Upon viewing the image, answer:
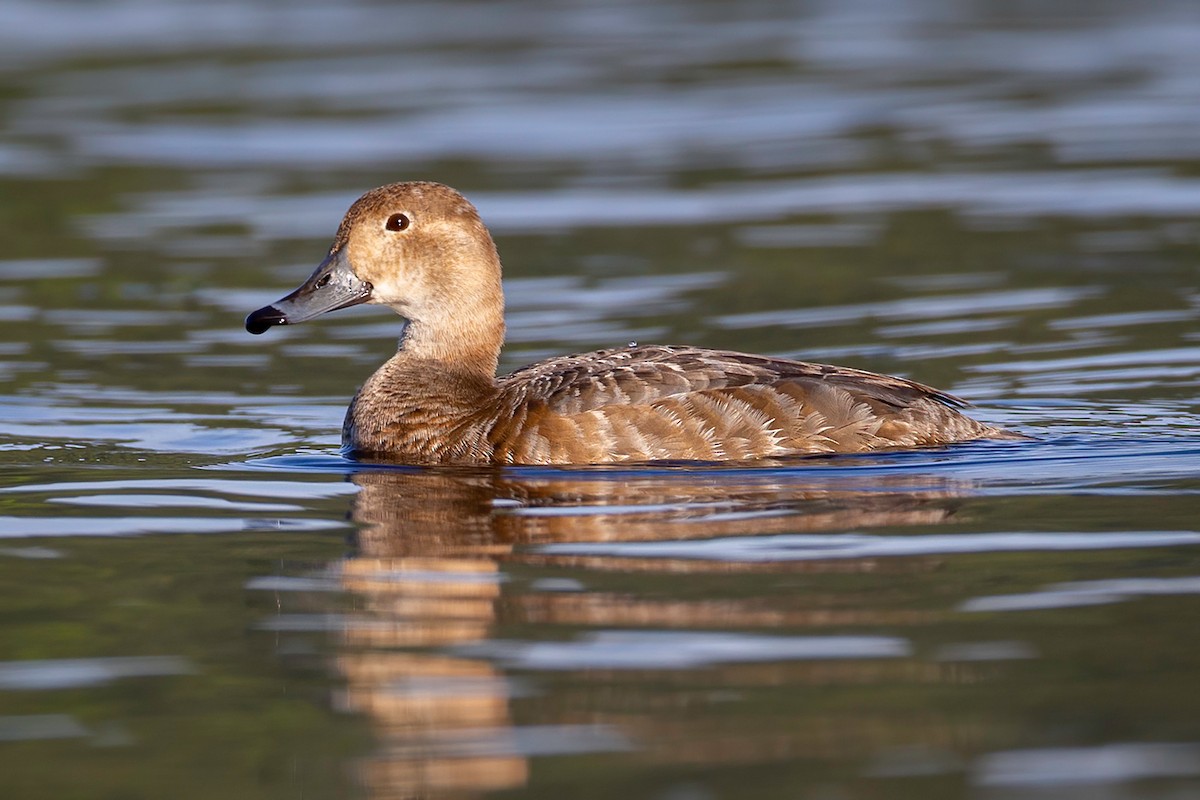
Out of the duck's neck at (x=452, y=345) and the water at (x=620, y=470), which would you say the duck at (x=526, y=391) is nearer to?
the duck's neck at (x=452, y=345)

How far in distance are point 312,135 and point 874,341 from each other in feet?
30.4

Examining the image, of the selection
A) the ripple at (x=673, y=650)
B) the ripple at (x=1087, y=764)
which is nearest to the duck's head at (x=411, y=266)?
the ripple at (x=673, y=650)

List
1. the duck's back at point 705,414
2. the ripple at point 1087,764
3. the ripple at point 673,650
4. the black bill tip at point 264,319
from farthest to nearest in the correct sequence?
the black bill tip at point 264,319 → the duck's back at point 705,414 → the ripple at point 673,650 → the ripple at point 1087,764

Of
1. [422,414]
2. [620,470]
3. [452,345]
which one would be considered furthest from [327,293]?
[620,470]

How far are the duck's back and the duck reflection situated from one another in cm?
24

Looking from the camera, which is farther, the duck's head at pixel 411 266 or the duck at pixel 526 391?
the duck's head at pixel 411 266

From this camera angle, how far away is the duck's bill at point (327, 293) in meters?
9.12

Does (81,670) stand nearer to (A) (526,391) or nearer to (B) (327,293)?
(A) (526,391)

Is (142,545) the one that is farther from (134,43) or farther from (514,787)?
(134,43)

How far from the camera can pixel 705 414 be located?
8430mm

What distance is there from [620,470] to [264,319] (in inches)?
70.6

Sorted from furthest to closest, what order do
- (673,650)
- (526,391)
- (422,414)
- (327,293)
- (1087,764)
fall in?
(327,293) < (422,414) < (526,391) < (673,650) < (1087,764)

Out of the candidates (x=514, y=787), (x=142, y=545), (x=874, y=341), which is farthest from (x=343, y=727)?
(x=874, y=341)

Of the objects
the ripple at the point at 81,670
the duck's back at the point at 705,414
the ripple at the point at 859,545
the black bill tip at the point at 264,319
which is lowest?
the ripple at the point at 81,670
